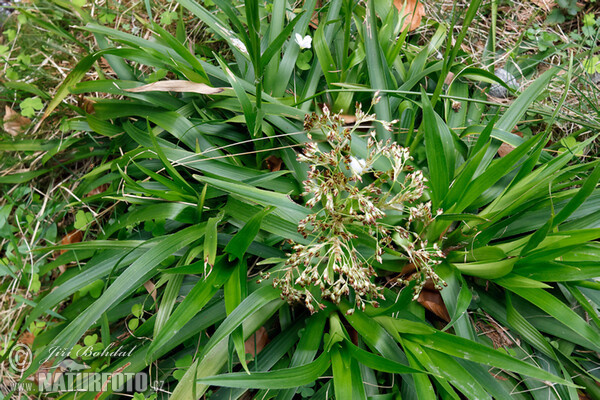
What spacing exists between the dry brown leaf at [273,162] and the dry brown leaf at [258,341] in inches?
27.0

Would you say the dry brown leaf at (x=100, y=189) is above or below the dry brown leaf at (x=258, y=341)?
above

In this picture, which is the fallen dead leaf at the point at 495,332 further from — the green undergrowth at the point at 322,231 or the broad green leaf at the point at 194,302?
the broad green leaf at the point at 194,302

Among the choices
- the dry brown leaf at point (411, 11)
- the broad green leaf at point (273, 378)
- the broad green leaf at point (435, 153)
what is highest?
the dry brown leaf at point (411, 11)

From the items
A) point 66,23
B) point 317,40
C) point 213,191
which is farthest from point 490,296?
point 66,23

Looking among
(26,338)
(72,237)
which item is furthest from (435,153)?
(26,338)

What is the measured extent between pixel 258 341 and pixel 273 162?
2.51 feet

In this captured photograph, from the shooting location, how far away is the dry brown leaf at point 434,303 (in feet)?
4.68

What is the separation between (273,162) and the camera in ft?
5.69

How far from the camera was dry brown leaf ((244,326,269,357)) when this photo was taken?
58.9 inches

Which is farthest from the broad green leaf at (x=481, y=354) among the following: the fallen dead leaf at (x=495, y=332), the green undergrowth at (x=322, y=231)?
the fallen dead leaf at (x=495, y=332)

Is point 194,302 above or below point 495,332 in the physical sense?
above

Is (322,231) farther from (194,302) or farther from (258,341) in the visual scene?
(258,341)

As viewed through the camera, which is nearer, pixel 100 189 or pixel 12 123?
pixel 100 189

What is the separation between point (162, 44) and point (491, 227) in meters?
1.62
